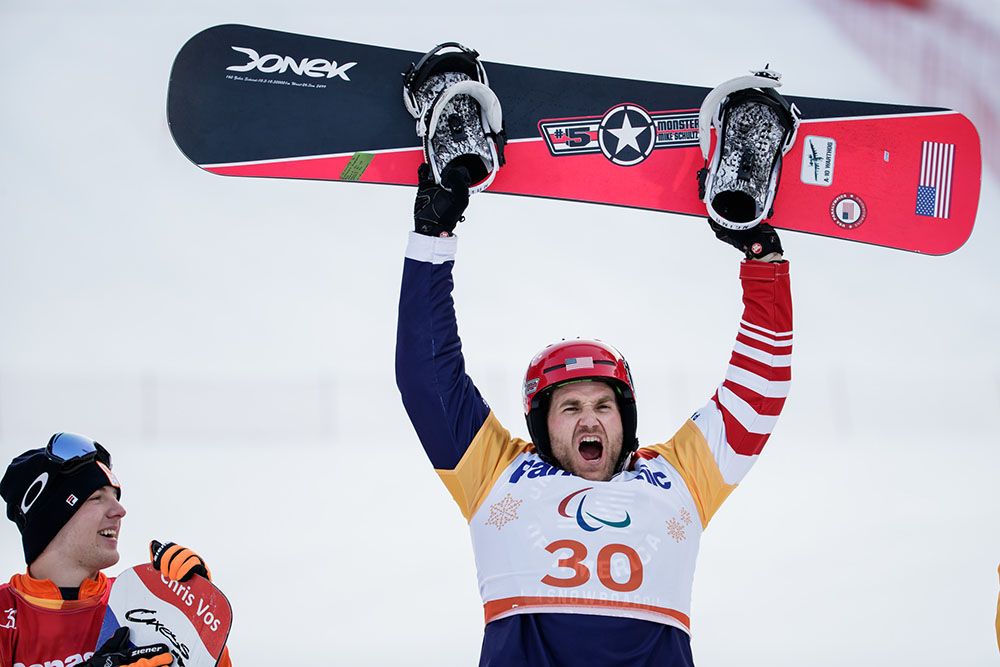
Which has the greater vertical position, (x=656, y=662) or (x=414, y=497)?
(x=414, y=497)

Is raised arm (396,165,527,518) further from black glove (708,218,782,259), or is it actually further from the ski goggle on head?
the ski goggle on head

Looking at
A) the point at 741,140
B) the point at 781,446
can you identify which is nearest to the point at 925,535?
the point at 781,446

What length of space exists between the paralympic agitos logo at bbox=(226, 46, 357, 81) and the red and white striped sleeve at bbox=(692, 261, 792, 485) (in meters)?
1.32

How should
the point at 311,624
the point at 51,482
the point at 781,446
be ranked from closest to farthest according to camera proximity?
the point at 51,482 → the point at 311,624 → the point at 781,446

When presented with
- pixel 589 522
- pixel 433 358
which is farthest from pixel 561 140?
pixel 589 522

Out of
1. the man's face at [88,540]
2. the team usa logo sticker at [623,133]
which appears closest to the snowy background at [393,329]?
the team usa logo sticker at [623,133]

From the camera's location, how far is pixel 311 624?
338 centimetres

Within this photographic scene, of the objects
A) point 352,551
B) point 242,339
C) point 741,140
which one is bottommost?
point 352,551

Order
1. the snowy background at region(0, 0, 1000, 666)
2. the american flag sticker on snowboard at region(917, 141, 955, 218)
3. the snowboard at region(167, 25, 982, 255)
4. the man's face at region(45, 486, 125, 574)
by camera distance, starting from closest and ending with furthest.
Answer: the man's face at region(45, 486, 125, 574)
the snowboard at region(167, 25, 982, 255)
the american flag sticker on snowboard at region(917, 141, 955, 218)
the snowy background at region(0, 0, 1000, 666)

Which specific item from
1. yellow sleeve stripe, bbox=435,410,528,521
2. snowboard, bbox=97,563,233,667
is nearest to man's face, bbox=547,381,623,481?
yellow sleeve stripe, bbox=435,410,528,521

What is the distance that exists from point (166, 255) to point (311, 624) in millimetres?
1384

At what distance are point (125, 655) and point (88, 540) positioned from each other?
14.2 inches

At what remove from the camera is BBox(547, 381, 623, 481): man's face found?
8.22 ft

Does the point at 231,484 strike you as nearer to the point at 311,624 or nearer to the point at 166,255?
the point at 311,624
